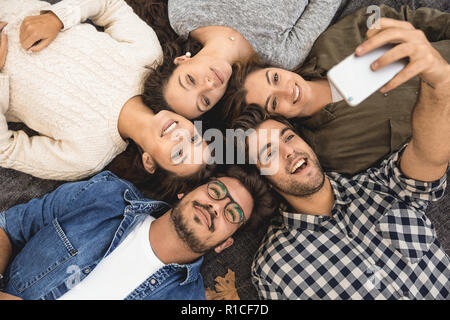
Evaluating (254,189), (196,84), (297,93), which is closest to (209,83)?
(196,84)

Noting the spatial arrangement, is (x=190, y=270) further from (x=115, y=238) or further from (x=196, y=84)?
(x=196, y=84)

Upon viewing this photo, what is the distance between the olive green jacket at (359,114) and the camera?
4.87 feet

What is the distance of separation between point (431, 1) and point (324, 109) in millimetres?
806

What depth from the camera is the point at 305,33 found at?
1631mm

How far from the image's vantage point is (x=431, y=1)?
1649mm

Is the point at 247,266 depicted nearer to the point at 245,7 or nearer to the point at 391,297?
the point at 391,297

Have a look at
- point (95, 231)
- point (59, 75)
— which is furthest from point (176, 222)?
point (59, 75)

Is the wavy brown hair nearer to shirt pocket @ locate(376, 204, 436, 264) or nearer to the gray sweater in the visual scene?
the gray sweater

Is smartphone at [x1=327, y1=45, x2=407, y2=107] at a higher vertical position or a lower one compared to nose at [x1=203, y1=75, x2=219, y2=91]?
higher

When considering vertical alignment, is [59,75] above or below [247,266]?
above

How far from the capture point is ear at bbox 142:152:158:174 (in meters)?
1.47

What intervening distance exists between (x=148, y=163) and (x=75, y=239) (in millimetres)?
432

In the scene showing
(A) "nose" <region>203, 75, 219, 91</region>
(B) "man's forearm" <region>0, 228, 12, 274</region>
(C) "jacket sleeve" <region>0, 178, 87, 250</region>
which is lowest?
(B) "man's forearm" <region>0, 228, 12, 274</region>

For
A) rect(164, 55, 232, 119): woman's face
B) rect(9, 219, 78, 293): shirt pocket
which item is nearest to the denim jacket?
rect(9, 219, 78, 293): shirt pocket
